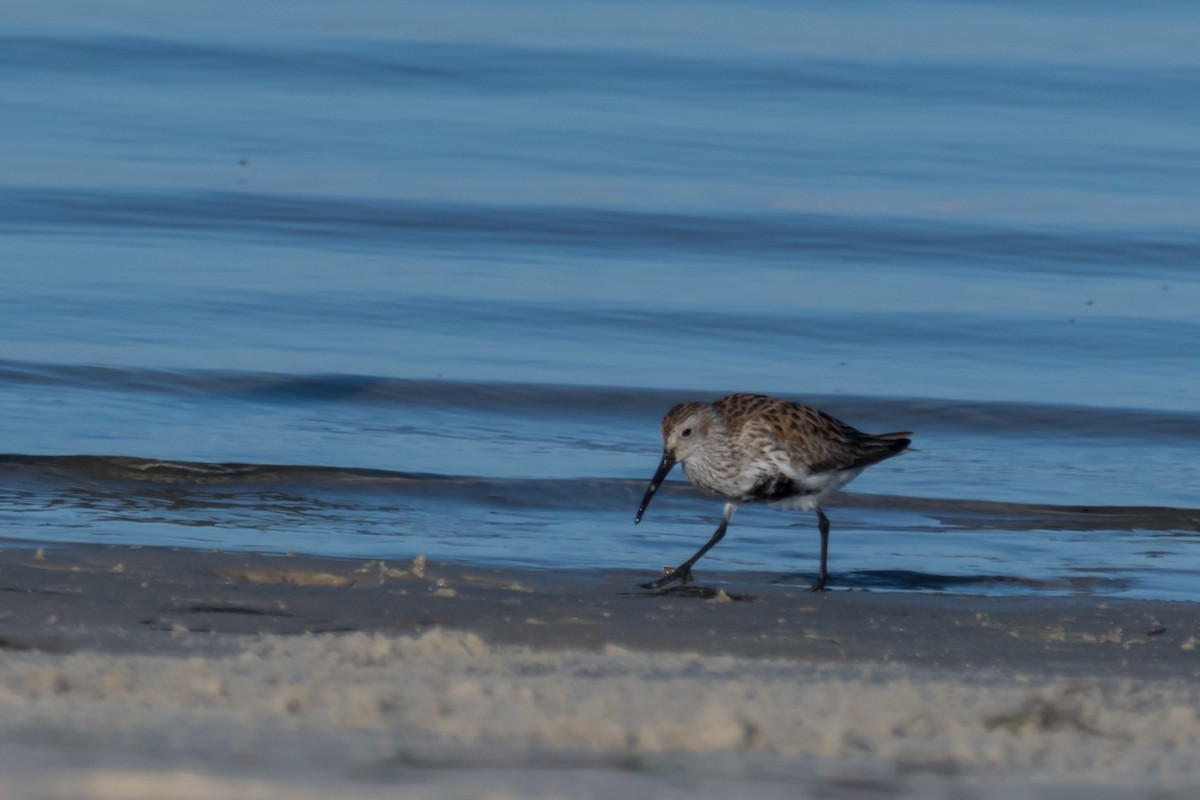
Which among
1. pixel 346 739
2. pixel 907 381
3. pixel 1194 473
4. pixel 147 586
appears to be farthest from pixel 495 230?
pixel 346 739

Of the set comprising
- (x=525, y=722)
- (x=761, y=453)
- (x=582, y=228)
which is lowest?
(x=525, y=722)

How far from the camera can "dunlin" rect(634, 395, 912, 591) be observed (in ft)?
24.8

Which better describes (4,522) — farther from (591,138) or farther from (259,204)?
(591,138)

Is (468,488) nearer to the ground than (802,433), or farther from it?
nearer to the ground

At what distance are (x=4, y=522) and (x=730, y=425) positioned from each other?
275 centimetres

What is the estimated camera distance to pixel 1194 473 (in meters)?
10.1

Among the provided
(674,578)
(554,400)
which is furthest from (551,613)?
(554,400)

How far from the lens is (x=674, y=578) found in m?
6.97

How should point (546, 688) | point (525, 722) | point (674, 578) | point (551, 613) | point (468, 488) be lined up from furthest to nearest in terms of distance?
1. point (468, 488)
2. point (674, 578)
3. point (551, 613)
4. point (546, 688)
5. point (525, 722)

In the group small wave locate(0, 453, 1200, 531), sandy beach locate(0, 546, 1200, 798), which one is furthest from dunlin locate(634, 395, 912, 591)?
small wave locate(0, 453, 1200, 531)

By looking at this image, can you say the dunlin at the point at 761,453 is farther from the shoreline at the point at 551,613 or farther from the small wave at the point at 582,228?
the small wave at the point at 582,228

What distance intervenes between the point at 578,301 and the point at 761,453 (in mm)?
6583

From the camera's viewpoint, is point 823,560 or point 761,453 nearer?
point 823,560

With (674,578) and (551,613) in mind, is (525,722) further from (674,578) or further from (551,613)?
(674,578)
